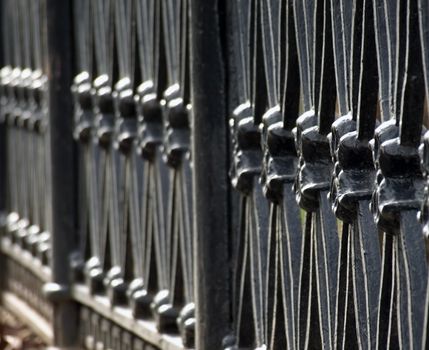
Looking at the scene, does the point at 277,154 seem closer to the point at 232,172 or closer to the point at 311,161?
the point at 311,161

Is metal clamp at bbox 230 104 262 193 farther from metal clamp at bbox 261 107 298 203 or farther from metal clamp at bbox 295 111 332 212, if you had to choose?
metal clamp at bbox 295 111 332 212

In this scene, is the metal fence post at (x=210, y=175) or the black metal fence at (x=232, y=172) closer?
the black metal fence at (x=232, y=172)

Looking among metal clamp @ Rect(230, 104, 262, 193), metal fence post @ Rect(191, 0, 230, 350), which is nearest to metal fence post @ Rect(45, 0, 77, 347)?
metal fence post @ Rect(191, 0, 230, 350)

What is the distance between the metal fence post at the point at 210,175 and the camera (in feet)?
13.7

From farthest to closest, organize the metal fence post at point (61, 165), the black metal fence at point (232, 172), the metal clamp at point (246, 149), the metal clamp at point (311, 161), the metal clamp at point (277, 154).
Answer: the metal fence post at point (61, 165) < the metal clamp at point (246, 149) < the metal clamp at point (277, 154) < the metal clamp at point (311, 161) < the black metal fence at point (232, 172)

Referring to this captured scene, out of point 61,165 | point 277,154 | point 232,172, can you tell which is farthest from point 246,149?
point 61,165

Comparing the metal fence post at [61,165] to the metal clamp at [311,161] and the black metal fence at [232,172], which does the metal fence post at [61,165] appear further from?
the metal clamp at [311,161]

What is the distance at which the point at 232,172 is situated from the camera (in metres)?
4.14

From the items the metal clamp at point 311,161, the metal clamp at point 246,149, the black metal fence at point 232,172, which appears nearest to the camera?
the black metal fence at point 232,172

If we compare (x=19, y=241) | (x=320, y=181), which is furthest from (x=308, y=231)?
(x=19, y=241)

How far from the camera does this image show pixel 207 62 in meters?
4.18

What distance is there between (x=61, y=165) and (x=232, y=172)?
7.21 feet

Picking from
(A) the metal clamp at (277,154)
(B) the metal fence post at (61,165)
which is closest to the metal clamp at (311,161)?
(A) the metal clamp at (277,154)

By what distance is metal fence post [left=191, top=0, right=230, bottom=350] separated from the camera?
418 cm
